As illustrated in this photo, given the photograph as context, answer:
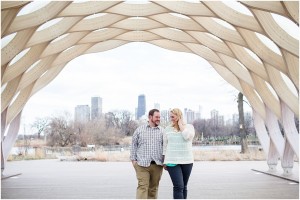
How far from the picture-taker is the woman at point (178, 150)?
9.59 metres

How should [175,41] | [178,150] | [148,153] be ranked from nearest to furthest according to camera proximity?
[178,150] < [148,153] < [175,41]

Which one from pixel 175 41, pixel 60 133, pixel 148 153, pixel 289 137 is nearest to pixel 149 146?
pixel 148 153

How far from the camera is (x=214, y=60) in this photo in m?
29.6

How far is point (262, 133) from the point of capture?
29.6 m

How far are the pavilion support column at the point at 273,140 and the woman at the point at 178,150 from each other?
1716 centimetres

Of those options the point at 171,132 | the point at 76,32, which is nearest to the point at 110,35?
the point at 76,32

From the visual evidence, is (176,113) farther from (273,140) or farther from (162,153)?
(273,140)

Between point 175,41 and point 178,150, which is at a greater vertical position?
point 175,41

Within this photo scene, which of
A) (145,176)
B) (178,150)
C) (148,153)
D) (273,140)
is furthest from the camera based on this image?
(273,140)

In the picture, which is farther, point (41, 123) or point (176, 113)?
point (41, 123)

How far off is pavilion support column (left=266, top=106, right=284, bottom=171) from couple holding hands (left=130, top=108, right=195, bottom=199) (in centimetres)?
1693

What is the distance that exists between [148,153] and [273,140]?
1771 cm

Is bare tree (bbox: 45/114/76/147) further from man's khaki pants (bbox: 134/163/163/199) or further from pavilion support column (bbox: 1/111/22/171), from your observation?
man's khaki pants (bbox: 134/163/163/199)

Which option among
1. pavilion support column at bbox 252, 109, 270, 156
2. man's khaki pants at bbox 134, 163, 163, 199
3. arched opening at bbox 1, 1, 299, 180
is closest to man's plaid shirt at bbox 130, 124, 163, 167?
man's khaki pants at bbox 134, 163, 163, 199
